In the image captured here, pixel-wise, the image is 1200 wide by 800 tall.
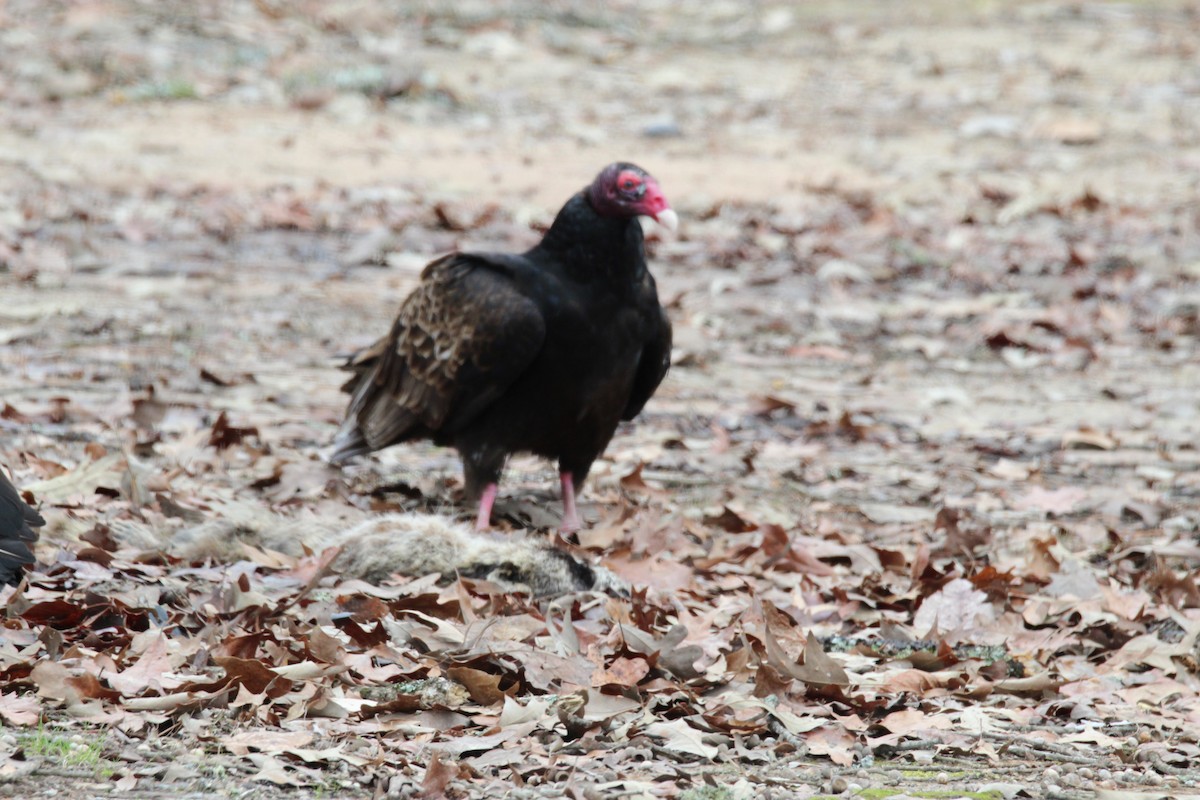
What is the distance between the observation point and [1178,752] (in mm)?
3670

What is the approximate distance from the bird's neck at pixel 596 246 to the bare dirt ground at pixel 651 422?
829 mm

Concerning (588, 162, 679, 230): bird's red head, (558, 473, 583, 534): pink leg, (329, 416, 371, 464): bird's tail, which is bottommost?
(558, 473, 583, 534): pink leg

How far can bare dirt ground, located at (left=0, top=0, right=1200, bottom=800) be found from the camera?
138 inches

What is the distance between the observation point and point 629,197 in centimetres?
566

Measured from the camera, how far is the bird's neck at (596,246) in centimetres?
563

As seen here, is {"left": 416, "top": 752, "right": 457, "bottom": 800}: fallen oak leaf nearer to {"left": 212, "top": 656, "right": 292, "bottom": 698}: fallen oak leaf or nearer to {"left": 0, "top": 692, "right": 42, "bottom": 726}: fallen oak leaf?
{"left": 212, "top": 656, "right": 292, "bottom": 698}: fallen oak leaf

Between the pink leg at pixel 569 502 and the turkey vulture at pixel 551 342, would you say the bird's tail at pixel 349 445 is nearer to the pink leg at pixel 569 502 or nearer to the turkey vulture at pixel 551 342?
the turkey vulture at pixel 551 342

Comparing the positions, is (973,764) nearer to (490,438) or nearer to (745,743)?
(745,743)

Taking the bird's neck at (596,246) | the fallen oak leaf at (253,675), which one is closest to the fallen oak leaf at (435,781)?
the fallen oak leaf at (253,675)

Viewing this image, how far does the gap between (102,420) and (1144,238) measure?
7563 millimetres

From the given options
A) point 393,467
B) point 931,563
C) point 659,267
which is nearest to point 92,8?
point 659,267

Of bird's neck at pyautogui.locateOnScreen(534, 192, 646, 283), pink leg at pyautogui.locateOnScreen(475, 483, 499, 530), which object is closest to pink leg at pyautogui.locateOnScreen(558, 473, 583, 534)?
pink leg at pyautogui.locateOnScreen(475, 483, 499, 530)

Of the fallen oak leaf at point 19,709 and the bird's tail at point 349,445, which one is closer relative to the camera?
the fallen oak leaf at point 19,709

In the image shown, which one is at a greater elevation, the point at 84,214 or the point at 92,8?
the point at 92,8
